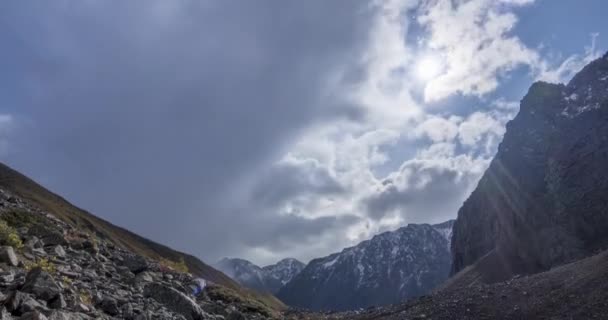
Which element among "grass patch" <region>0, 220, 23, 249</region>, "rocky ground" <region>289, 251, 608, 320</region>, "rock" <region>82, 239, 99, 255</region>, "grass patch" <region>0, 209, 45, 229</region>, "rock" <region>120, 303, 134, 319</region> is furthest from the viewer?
"rocky ground" <region>289, 251, 608, 320</region>

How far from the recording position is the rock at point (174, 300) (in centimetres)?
2181

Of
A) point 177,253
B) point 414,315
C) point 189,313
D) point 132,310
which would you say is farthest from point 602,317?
point 177,253

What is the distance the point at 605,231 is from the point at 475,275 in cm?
5319

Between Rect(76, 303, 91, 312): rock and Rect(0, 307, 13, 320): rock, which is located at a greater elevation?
Rect(76, 303, 91, 312): rock

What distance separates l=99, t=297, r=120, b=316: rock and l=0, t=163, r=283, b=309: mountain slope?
78.8 m

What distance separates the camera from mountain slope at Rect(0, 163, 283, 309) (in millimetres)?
98494

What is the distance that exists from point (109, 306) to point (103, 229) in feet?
340

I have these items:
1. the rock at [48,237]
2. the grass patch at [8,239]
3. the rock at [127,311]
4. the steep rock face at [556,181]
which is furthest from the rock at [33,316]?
the steep rock face at [556,181]

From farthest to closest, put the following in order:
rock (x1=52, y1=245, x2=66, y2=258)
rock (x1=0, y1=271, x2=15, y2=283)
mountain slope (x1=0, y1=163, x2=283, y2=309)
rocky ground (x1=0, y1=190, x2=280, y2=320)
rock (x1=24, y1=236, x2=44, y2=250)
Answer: mountain slope (x1=0, y1=163, x2=283, y2=309) < rock (x1=52, y1=245, x2=66, y2=258) < rock (x1=24, y1=236, x2=44, y2=250) < rock (x1=0, y1=271, x2=15, y2=283) < rocky ground (x1=0, y1=190, x2=280, y2=320)

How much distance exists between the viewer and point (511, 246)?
594 feet

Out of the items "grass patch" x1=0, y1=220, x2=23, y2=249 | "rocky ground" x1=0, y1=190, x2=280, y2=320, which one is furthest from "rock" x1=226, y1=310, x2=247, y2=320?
"grass patch" x1=0, y1=220, x2=23, y2=249

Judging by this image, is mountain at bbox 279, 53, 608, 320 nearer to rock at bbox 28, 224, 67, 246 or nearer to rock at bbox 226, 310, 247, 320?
rock at bbox 226, 310, 247, 320

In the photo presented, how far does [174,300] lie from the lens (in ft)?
73.1

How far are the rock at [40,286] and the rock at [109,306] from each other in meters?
2.72
